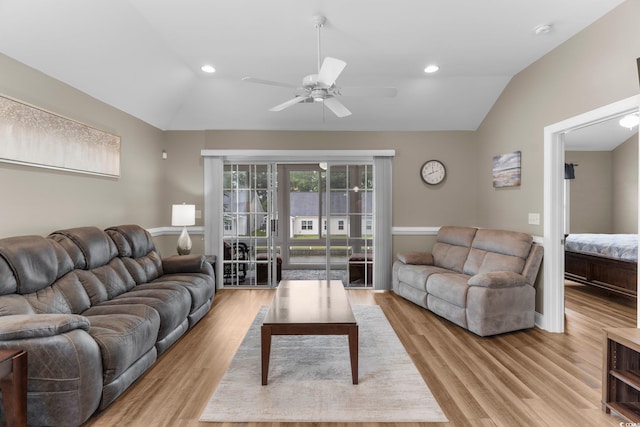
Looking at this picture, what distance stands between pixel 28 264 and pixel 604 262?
21.6 ft

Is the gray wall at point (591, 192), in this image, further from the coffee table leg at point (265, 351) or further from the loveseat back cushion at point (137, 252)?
the loveseat back cushion at point (137, 252)

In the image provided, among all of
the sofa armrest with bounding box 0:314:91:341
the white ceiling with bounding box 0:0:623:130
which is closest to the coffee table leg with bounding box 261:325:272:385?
the sofa armrest with bounding box 0:314:91:341

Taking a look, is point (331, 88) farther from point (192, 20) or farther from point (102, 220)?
point (102, 220)

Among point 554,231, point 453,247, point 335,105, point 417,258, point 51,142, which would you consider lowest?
point 417,258

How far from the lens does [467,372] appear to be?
8.82 feet

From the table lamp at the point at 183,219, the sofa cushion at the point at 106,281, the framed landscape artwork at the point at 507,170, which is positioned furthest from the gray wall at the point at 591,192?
the sofa cushion at the point at 106,281

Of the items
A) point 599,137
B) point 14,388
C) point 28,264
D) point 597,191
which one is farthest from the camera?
point 597,191

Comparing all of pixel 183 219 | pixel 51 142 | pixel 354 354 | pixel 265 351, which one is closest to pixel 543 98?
pixel 354 354

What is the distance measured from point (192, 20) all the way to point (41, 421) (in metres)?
3.18

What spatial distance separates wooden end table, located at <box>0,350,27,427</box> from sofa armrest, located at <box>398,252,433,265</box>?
166 inches

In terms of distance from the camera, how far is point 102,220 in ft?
12.6

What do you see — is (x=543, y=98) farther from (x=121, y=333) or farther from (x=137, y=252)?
(x=137, y=252)

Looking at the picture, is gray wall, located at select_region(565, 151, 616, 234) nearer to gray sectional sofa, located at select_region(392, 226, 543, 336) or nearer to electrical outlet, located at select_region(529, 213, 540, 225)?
gray sectional sofa, located at select_region(392, 226, 543, 336)

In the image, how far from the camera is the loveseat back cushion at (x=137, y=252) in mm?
3588
